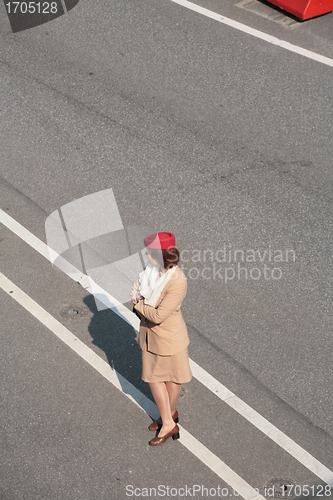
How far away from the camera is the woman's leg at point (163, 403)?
16.8ft

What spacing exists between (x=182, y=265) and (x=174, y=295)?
6.99 ft

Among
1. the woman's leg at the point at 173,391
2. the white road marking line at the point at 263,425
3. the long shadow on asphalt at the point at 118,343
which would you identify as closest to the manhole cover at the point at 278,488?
the white road marking line at the point at 263,425

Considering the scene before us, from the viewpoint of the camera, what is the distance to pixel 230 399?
18.2ft

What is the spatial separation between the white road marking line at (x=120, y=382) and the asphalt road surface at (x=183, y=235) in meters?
0.02

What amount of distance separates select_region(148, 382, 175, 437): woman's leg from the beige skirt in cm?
7

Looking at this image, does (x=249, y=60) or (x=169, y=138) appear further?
(x=249, y=60)

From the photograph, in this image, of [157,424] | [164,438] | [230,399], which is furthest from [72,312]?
[230,399]

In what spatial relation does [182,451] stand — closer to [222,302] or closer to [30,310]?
[222,302]

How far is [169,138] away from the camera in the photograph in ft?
27.8

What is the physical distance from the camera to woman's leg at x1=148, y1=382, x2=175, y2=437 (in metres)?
5.11

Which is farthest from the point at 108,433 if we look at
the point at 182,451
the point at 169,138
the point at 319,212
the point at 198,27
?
the point at 198,27

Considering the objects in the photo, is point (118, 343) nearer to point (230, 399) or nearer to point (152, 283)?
point (230, 399)

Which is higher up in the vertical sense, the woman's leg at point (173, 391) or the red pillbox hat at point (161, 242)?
the red pillbox hat at point (161, 242)

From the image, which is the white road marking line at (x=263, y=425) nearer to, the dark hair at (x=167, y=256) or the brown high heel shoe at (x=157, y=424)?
the brown high heel shoe at (x=157, y=424)
